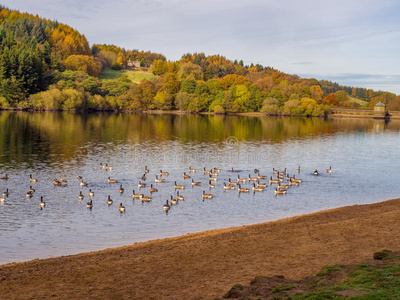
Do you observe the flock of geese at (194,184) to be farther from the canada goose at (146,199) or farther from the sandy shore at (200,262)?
the sandy shore at (200,262)

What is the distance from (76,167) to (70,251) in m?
27.6

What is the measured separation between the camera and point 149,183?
43.4m

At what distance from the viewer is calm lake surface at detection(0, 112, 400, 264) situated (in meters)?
27.4

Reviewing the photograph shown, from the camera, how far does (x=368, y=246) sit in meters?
19.9

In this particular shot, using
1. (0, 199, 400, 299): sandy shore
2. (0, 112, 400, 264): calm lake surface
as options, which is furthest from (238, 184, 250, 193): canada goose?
(0, 199, 400, 299): sandy shore

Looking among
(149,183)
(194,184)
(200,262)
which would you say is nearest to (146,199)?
A: (149,183)

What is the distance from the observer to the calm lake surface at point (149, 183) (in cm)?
2736

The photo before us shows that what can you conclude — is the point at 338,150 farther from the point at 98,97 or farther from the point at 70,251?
the point at 98,97

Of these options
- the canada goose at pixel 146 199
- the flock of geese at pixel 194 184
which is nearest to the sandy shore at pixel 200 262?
the flock of geese at pixel 194 184

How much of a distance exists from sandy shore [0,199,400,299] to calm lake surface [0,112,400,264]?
4.05 meters

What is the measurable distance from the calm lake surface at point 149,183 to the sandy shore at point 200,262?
4048 millimetres

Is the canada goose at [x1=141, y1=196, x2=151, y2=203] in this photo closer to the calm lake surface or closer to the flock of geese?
the flock of geese

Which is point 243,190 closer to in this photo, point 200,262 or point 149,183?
point 149,183

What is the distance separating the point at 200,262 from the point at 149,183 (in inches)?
982
